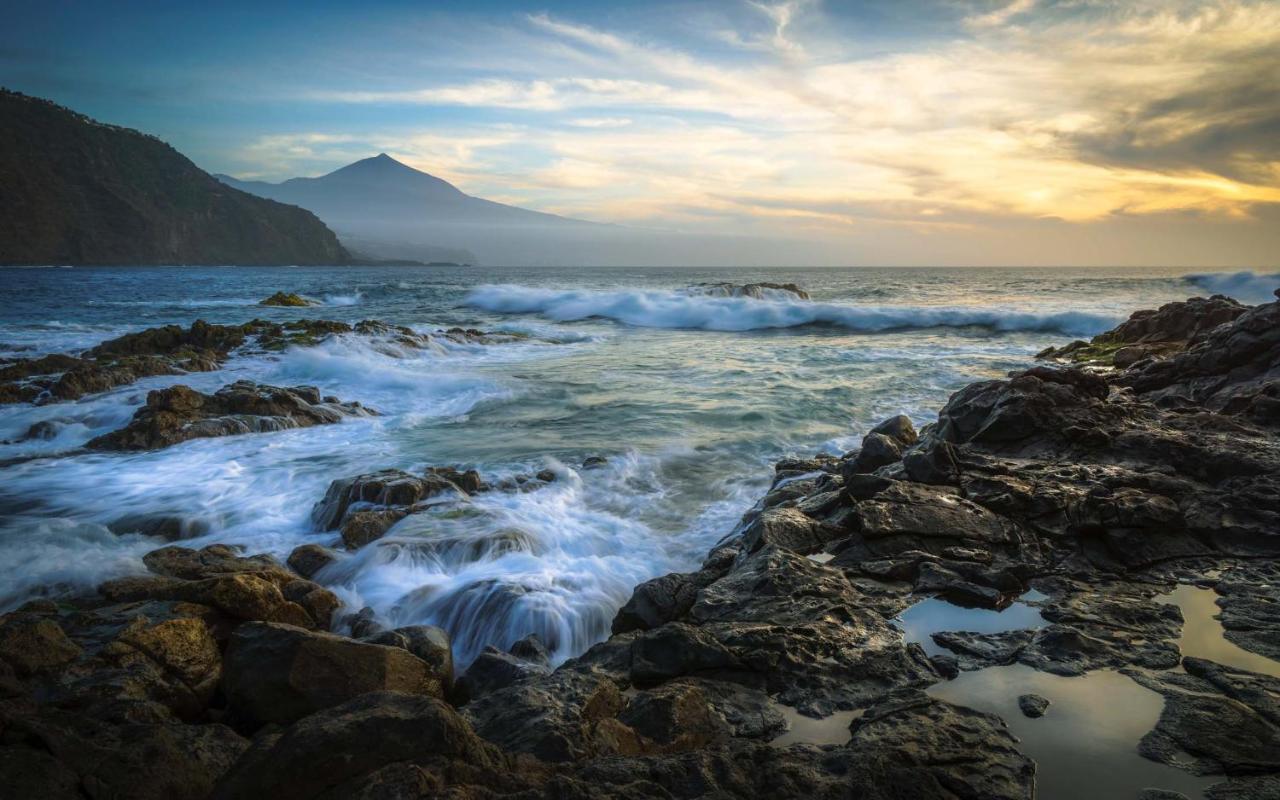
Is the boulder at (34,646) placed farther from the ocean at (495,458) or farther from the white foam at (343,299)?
the white foam at (343,299)

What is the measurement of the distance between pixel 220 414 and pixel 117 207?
389 feet

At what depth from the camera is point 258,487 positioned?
8.25 m

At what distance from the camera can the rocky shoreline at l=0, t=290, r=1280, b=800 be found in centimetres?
233

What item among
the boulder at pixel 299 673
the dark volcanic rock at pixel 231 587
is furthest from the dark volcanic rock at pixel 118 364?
the boulder at pixel 299 673

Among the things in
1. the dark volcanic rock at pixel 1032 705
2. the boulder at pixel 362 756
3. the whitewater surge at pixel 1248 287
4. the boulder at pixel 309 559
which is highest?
the whitewater surge at pixel 1248 287

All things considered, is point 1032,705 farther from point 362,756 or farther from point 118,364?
point 118,364

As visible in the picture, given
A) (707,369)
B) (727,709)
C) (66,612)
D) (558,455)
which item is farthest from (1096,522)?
(707,369)

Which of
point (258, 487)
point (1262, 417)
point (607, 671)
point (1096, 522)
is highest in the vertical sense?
point (1262, 417)

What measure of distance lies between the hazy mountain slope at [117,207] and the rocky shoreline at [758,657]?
11358 cm

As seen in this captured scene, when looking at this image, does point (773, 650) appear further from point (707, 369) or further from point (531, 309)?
point (531, 309)

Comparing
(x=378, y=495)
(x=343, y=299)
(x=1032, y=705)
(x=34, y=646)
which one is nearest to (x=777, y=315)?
(x=343, y=299)

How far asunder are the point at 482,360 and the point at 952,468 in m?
16.0

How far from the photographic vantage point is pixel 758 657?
3.53 m

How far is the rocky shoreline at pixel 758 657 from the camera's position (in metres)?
2.33
